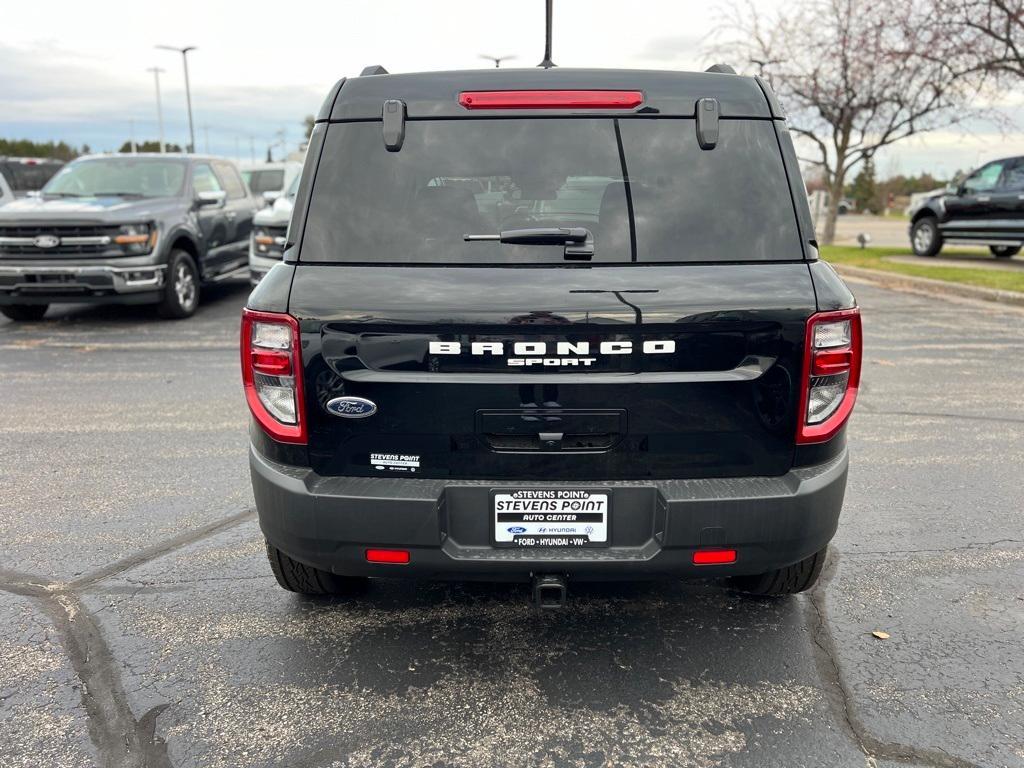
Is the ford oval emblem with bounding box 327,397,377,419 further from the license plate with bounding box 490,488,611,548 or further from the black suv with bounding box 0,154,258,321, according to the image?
the black suv with bounding box 0,154,258,321

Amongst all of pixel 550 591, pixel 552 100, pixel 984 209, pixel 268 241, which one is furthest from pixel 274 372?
pixel 984 209

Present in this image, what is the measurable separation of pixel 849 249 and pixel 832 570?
62.9 feet

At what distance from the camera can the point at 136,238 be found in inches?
374

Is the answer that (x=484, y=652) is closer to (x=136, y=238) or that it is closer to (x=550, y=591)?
(x=550, y=591)

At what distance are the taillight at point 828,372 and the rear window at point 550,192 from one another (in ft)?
0.83

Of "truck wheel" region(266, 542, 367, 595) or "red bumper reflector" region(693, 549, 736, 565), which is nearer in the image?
"red bumper reflector" region(693, 549, 736, 565)

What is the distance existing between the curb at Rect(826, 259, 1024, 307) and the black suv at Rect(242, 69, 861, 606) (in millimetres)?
10913

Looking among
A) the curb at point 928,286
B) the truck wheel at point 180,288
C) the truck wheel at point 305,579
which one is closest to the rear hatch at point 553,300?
the truck wheel at point 305,579

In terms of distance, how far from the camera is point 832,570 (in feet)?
11.8

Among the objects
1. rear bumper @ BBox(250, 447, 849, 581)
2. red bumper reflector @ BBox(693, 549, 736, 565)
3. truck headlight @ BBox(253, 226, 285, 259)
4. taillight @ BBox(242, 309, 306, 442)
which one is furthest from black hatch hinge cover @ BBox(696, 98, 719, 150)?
truck headlight @ BBox(253, 226, 285, 259)

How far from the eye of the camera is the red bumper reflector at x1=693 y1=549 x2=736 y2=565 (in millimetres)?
2537

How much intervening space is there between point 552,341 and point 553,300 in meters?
0.12

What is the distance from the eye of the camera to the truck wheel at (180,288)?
399 inches

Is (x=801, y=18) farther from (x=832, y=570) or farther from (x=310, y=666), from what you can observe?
(x=310, y=666)
